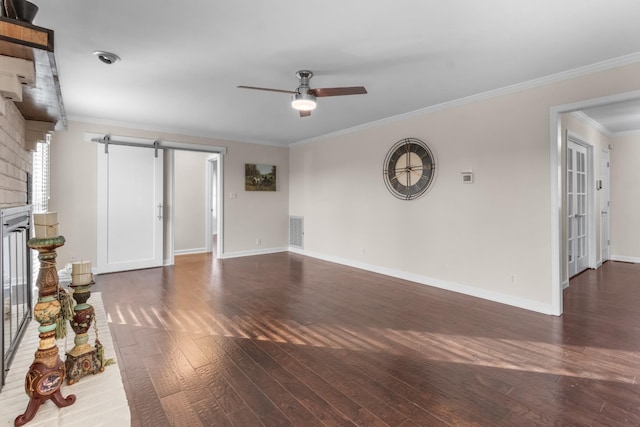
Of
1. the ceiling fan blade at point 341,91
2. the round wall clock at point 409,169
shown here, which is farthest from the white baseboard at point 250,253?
the ceiling fan blade at point 341,91

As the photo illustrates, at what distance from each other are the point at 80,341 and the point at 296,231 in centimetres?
542

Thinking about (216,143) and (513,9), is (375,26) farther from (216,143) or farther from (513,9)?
(216,143)

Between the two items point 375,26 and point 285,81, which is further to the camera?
point 285,81

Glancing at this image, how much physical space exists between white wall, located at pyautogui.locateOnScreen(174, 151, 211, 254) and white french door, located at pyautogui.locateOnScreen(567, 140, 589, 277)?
6.93 meters

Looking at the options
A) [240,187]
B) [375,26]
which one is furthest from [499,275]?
[240,187]

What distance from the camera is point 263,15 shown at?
7.30 feet

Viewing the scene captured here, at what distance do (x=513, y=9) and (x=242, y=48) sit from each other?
6.67 ft

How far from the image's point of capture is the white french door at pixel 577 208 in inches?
183

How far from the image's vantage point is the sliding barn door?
5156 mm

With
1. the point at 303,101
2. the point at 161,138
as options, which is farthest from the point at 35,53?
the point at 161,138

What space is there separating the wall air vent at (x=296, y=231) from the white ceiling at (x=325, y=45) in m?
3.30

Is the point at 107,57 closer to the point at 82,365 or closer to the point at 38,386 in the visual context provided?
the point at 82,365

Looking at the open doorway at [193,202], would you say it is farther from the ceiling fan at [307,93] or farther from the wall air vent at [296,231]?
the ceiling fan at [307,93]

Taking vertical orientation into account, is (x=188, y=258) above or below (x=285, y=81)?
below
